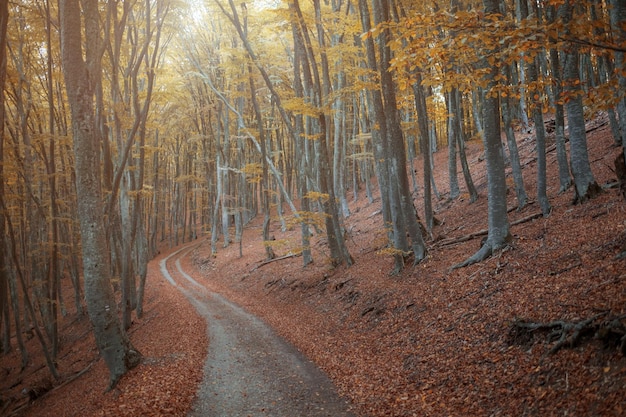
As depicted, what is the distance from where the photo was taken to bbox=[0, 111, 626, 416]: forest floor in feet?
15.2

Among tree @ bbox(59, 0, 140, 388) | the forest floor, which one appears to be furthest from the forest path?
tree @ bbox(59, 0, 140, 388)

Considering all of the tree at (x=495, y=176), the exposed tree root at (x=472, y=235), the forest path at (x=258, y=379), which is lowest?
the forest path at (x=258, y=379)

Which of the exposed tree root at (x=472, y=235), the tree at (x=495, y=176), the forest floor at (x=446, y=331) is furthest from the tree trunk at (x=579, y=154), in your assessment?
the tree at (x=495, y=176)

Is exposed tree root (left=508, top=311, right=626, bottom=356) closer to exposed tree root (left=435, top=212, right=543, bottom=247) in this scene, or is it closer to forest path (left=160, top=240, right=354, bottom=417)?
forest path (left=160, top=240, right=354, bottom=417)

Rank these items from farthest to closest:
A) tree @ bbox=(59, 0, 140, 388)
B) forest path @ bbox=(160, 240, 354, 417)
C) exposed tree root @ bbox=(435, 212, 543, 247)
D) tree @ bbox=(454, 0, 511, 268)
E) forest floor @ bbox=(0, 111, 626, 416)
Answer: exposed tree root @ bbox=(435, 212, 543, 247) → tree @ bbox=(454, 0, 511, 268) → tree @ bbox=(59, 0, 140, 388) → forest path @ bbox=(160, 240, 354, 417) → forest floor @ bbox=(0, 111, 626, 416)

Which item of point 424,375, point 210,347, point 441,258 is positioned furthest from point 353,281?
point 424,375

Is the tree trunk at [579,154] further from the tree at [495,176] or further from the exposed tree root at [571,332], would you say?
the exposed tree root at [571,332]

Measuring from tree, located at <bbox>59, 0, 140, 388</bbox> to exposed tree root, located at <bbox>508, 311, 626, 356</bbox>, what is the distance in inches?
286

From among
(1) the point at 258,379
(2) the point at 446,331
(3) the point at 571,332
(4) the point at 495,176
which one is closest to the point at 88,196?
(1) the point at 258,379

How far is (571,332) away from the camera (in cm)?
472

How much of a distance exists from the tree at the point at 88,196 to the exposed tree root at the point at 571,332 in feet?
23.8

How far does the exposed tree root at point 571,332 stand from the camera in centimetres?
416

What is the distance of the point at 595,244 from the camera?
22.3 ft

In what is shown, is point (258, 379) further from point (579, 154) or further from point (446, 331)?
point (579, 154)
